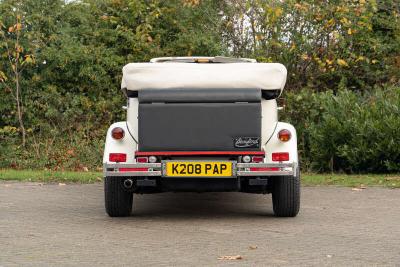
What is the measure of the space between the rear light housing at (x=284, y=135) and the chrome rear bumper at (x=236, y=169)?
30cm

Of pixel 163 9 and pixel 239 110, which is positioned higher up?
pixel 163 9

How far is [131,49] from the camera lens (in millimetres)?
18344

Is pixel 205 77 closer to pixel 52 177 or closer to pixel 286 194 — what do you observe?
pixel 286 194

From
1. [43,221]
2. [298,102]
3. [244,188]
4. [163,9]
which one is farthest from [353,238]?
[163,9]

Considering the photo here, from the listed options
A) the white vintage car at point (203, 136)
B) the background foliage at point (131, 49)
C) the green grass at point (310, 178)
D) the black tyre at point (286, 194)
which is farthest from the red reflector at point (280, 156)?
the background foliage at point (131, 49)

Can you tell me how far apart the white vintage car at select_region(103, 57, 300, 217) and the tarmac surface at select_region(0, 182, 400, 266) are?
45cm

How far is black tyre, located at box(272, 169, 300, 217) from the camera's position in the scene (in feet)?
30.0

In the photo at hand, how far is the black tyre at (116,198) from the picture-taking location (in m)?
9.20

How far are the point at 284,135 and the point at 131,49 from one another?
384 inches

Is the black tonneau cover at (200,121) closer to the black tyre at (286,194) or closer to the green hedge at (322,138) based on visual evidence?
the black tyre at (286,194)

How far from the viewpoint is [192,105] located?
347 inches

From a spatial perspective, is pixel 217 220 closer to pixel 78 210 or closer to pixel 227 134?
pixel 227 134

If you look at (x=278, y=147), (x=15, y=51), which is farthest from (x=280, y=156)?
(x=15, y=51)

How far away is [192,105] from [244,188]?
114 cm
